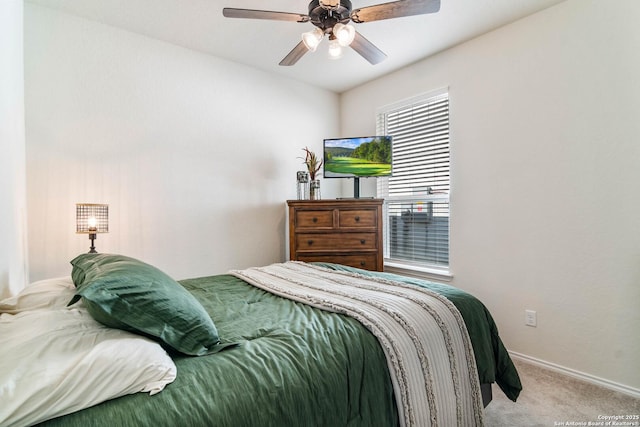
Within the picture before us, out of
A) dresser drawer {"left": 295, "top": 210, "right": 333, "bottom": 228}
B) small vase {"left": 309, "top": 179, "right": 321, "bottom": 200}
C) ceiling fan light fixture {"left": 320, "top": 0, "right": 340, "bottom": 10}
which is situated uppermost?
ceiling fan light fixture {"left": 320, "top": 0, "right": 340, "bottom": 10}

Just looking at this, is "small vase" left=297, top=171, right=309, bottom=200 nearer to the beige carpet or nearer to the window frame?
the window frame

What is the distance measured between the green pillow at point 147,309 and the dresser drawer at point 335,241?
82.1 inches

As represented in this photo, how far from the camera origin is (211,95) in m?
3.15

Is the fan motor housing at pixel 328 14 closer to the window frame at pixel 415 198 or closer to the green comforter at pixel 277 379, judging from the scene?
the window frame at pixel 415 198

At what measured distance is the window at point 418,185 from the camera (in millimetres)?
3143

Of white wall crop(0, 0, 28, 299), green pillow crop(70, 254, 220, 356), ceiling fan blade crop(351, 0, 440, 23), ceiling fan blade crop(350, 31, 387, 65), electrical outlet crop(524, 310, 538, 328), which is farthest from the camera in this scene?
electrical outlet crop(524, 310, 538, 328)

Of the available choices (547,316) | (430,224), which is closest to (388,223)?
(430,224)

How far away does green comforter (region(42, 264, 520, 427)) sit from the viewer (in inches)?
29.5

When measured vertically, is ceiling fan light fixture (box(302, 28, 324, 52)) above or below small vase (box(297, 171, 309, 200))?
above

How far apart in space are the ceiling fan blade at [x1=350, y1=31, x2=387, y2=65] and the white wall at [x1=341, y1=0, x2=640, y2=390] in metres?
1.06

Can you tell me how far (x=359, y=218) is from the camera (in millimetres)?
3152

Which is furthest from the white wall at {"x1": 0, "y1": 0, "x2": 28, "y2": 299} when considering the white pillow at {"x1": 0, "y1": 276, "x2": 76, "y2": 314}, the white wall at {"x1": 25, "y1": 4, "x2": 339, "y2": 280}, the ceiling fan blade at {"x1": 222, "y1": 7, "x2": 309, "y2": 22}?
the ceiling fan blade at {"x1": 222, "y1": 7, "x2": 309, "y2": 22}

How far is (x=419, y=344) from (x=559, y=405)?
1.43 m

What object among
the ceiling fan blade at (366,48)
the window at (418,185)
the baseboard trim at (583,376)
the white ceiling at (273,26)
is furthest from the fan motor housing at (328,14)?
the baseboard trim at (583,376)
